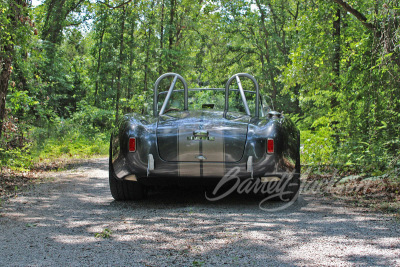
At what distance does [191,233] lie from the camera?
3705 mm

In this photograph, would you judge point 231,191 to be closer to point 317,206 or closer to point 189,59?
point 317,206

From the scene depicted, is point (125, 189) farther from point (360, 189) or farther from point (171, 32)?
point (171, 32)

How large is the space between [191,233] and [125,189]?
1.80 metres

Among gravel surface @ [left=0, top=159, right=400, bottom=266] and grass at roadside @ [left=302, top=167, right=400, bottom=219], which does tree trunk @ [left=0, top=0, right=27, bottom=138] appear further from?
grass at roadside @ [left=302, top=167, right=400, bottom=219]

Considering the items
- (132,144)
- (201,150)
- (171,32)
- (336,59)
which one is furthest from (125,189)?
(171,32)

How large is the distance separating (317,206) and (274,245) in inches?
76.3

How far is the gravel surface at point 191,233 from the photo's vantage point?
9.73ft

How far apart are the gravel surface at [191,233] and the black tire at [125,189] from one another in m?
0.14

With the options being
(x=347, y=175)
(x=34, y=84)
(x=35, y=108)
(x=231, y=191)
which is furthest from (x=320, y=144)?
(x=35, y=108)

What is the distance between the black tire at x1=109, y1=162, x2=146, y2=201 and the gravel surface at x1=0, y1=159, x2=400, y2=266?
0.14 meters

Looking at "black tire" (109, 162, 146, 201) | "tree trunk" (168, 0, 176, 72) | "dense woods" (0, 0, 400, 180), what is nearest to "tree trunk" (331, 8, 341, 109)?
"dense woods" (0, 0, 400, 180)

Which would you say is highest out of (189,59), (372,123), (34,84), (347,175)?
(189,59)

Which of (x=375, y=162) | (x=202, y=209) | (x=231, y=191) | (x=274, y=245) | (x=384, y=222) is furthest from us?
(x=375, y=162)

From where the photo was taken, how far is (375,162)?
6.40m
